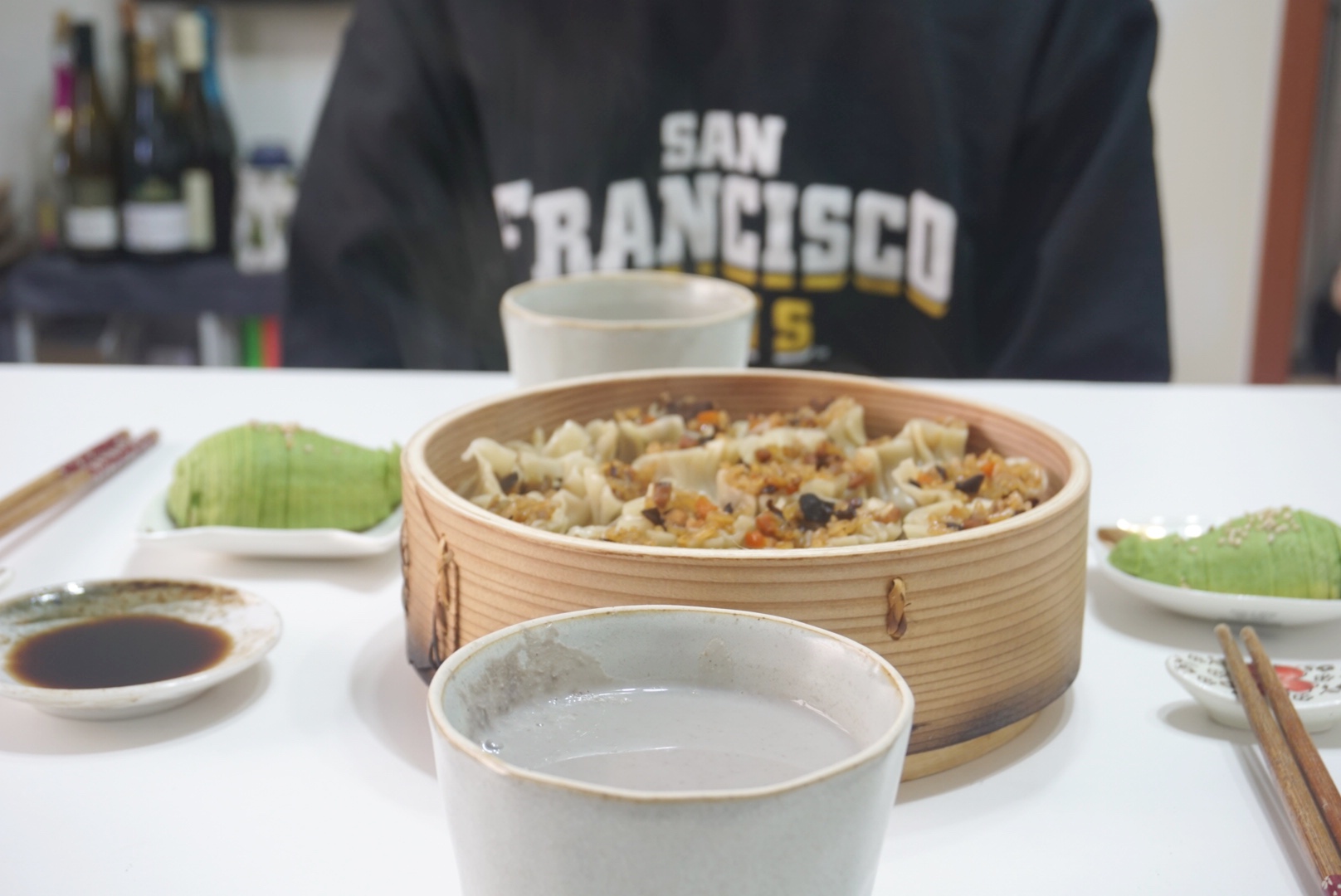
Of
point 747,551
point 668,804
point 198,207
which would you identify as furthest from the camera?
point 198,207

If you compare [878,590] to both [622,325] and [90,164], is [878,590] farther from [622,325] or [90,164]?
[90,164]

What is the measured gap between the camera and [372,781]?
759mm

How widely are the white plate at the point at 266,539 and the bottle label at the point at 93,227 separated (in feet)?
9.78

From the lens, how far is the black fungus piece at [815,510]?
87 centimetres

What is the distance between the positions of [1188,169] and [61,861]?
3.81m

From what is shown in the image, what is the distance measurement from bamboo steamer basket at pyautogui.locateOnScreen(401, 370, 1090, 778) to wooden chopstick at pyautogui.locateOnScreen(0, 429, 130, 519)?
1.56 ft

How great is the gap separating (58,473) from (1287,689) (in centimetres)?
109

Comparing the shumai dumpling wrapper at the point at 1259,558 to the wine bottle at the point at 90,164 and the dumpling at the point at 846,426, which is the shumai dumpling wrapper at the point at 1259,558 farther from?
the wine bottle at the point at 90,164

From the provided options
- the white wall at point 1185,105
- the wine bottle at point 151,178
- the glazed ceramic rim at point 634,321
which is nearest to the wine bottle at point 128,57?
the wine bottle at point 151,178

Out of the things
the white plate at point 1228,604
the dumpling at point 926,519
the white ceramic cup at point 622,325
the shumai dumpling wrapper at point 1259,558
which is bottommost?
the white plate at point 1228,604

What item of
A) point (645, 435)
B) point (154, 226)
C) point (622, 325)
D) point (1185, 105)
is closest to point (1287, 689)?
point (645, 435)

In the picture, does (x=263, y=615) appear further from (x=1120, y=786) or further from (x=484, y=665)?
(x=1120, y=786)

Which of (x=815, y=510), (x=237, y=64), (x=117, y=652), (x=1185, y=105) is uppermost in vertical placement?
(x=237, y=64)

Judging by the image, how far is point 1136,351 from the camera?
6.95ft
